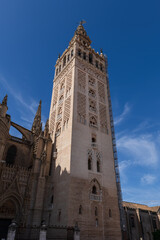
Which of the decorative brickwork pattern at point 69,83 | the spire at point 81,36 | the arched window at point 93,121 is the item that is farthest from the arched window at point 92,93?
the spire at point 81,36

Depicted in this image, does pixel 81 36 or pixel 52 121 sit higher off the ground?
pixel 81 36

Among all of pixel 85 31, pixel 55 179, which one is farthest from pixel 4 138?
pixel 85 31

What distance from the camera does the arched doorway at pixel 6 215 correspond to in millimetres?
15539

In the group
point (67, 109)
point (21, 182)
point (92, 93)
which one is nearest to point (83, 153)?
point (67, 109)

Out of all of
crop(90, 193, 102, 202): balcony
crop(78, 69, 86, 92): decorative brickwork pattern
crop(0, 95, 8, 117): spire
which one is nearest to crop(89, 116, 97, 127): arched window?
crop(78, 69, 86, 92): decorative brickwork pattern

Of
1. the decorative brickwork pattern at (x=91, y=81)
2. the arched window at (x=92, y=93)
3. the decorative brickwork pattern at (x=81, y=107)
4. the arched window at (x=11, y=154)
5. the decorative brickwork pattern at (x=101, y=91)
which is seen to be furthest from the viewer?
the decorative brickwork pattern at (x=91, y=81)

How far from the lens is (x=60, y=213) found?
1596cm

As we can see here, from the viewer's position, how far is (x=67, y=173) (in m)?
17.2

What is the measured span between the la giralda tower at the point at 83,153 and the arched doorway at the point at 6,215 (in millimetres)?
3615

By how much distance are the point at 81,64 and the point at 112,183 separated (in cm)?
1755

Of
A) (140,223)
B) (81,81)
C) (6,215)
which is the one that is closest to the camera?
(6,215)

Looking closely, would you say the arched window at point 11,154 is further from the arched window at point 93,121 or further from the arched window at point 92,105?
the arched window at point 92,105

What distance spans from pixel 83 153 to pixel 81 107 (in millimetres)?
6199

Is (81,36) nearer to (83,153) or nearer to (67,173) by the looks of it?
(83,153)
